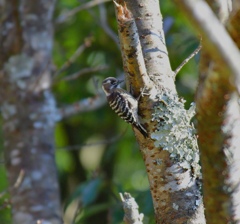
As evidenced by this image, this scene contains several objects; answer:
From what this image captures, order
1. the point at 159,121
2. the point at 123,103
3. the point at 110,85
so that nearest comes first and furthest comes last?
the point at 159,121, the point at 123,103, the point at 110,85

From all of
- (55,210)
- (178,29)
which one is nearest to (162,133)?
(55,210)

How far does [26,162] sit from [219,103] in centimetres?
290

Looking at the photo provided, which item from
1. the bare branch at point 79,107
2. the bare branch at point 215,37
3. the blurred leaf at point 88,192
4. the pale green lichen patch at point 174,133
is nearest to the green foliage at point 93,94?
the bare branch at point 79,107

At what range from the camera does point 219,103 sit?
63.1 inches

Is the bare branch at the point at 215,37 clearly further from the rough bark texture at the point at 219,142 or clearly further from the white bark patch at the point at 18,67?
the white bark patch at the point at 18,67

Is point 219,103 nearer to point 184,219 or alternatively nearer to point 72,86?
point 184,219

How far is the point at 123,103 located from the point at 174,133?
52 cm

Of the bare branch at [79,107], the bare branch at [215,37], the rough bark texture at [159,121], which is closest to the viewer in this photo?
the bare branch at [215,37]

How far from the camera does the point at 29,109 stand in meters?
4.41

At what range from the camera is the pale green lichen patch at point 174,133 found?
2279 millimetres

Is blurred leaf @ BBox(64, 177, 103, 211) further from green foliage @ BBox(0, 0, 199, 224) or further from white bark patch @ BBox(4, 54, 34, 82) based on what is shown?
green foliage @ BBox(0, 0, 199, 224)

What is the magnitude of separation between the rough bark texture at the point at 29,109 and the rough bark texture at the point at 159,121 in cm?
202

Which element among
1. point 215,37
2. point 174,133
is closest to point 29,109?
point 174,133

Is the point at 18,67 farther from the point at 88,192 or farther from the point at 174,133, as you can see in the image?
the point at 174,133
